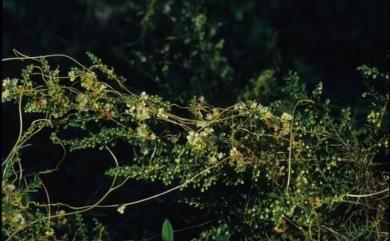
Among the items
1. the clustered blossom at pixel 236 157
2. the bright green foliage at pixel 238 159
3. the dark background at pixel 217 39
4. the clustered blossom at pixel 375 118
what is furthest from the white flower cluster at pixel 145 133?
the dark background at pixel 217 39

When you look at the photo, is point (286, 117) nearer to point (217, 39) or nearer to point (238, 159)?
point (238, 159)

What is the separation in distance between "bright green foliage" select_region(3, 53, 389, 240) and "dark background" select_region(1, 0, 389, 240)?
2.42 ft

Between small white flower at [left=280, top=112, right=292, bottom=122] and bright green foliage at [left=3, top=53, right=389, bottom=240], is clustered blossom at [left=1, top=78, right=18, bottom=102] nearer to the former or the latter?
bright green foliage at [left=3, top=53, right=389, bottom=240]

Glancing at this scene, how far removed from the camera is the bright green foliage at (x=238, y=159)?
4.49 ft

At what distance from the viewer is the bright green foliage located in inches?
53.9

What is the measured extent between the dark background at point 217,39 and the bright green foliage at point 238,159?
0.74 metres

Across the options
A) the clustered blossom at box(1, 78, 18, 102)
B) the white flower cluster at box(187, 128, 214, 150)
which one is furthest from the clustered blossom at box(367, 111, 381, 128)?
the clustered blossom at box(1, 78, 18, 102)

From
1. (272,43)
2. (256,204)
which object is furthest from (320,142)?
(272,43)

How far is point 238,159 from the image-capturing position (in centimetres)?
136

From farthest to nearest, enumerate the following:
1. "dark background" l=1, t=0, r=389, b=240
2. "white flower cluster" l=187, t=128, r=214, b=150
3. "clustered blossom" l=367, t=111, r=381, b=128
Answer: "dark background" l=1, t=0, r=389, b=240 → "clustered blossom" l=367, t=111, r=381, b=128 → "white flower cluster" l=187, t=128, r=214, b=150

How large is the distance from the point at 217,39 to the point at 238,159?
1400 mm

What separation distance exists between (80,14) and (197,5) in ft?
2.89

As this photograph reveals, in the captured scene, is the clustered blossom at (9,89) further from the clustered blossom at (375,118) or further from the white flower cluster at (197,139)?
the clustered blossom at (375,118)

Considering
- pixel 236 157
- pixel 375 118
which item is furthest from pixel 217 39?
pixel 236 157
